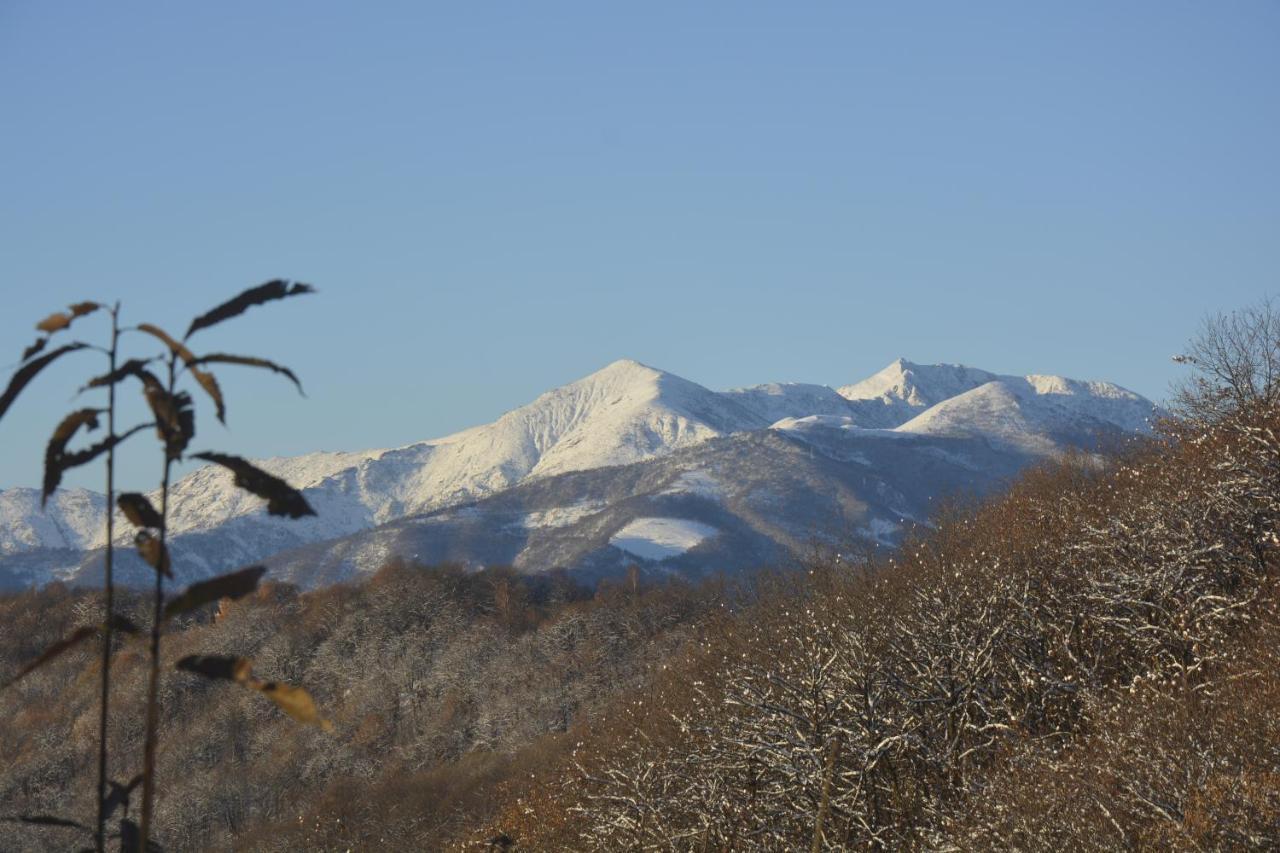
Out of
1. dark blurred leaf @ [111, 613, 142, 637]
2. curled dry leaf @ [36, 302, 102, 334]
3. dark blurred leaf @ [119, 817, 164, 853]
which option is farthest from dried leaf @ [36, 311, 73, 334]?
dark blurred leaf @ [119, 817, 164, 853]

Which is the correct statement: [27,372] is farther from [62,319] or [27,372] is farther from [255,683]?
[255,683]

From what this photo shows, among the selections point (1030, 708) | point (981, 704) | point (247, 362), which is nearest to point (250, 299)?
point (247, 362)

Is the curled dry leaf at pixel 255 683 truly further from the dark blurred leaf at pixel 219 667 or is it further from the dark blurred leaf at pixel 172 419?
the dark blurred leaf at pixel 172 419

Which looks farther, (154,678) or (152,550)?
(152,550)

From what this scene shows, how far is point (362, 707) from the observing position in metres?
135

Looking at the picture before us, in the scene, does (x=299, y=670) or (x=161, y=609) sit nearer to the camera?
(x=161, y=609)

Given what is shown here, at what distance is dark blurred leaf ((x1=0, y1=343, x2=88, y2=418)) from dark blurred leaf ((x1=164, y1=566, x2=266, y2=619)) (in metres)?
0.90

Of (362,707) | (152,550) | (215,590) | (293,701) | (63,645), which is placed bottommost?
(362,707)

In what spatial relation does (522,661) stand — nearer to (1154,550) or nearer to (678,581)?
(678,581)

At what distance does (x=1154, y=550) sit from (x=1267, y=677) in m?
13.2

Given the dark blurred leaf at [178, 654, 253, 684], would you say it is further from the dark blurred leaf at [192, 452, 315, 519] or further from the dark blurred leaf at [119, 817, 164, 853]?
the dark blurred leaf at [119, 817, 164, 853]

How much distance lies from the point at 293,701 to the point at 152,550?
86cm

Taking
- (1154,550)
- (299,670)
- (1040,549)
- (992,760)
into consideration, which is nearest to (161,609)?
(992,760)

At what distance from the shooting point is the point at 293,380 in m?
4.55
